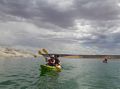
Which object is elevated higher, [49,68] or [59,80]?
[49,68]

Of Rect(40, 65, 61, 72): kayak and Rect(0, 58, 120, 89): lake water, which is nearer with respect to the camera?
Rect(0, 58, 120, 89): lake water

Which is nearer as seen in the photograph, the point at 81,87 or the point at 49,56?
the point at 81,87

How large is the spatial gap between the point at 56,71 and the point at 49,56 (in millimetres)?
3980

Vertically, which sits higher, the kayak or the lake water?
the kayak

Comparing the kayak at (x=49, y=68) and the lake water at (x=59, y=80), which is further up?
the kayak at (x=49, y=68)

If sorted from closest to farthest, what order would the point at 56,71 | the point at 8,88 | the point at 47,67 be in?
the point at 8,88
the point at 47,67
the point at 56,71

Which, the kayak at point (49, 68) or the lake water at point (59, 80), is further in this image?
the kayak at point (49, 68)

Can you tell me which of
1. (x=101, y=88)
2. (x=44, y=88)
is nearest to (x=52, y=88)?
(x=44, y=88)

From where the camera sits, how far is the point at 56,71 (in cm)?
4881

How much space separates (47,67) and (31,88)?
19.3m

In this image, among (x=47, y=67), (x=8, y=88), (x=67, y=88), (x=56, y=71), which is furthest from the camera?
(x=56, y=71)

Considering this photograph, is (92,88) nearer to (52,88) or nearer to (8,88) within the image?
(52,88)

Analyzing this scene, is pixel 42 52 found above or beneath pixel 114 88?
above

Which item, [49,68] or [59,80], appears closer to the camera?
[59,80]
